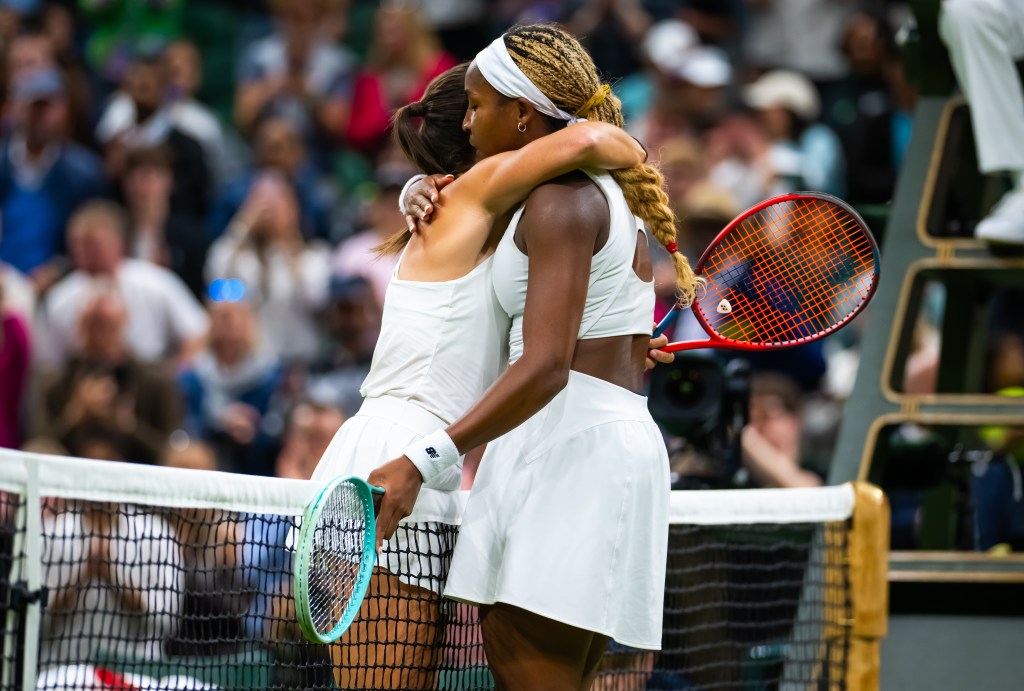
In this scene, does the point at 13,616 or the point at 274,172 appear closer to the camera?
the point at 13,616

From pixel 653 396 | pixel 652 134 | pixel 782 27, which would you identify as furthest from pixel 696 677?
pixel 782 27

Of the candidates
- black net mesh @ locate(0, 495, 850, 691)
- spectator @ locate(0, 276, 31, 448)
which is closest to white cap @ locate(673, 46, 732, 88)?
spectator @ locate(0, 276, 31, 448)

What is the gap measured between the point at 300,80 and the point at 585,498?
8.33m

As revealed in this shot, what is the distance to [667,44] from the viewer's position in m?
10.5

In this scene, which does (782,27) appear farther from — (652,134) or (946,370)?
(946,370)

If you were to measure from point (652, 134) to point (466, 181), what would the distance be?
6694 millimetres

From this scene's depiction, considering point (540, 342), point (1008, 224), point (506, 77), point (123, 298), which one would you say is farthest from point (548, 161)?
point (123, 298)

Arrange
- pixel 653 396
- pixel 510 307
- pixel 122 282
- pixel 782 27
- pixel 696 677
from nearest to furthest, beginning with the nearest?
pixel 510 307, pixel 696 677, pixel 653 396, pixel 122 282, pixel 782 27

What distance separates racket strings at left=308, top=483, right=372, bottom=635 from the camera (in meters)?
3.13

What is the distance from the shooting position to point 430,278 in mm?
3600

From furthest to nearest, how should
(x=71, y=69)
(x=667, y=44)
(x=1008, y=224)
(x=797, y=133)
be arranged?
(x=71, y=69) < (x=667, y=44) < (x=797, y=133) < (x=1008, y=224)

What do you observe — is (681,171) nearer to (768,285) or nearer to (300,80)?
(300,80)

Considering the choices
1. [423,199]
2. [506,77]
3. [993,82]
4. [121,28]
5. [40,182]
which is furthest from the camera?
[121,28]

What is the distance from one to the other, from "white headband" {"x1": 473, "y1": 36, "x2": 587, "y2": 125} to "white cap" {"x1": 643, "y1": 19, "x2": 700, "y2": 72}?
701 centimetres
